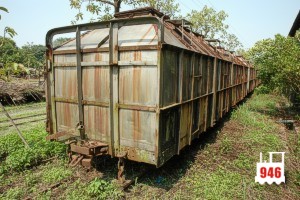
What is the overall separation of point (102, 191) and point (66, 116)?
1.89 meters

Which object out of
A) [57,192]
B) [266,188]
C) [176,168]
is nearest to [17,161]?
[57,192]

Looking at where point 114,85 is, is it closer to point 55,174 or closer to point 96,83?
point 96,83

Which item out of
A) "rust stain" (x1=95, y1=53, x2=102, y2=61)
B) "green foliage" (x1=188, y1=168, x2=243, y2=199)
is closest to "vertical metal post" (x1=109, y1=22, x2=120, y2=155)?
"rust stain" (x1=95, y1=53, x2=102, y2=61)

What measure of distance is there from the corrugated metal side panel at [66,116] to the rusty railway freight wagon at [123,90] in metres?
0.02

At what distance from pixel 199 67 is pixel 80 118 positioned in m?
3.08

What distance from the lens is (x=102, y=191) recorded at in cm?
441

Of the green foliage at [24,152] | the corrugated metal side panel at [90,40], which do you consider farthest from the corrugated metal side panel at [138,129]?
the green foliage at [24,152]

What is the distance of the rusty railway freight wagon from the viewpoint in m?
4.27

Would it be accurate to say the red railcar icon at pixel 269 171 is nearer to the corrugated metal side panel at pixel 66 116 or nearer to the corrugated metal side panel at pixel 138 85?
the corrugated metal side panel at pixel 138 85

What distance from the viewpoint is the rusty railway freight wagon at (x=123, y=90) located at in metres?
4.27

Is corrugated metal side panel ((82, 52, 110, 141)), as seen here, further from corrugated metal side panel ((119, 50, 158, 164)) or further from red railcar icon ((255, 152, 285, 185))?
red railcar icon ((255, 152, 285, 185))

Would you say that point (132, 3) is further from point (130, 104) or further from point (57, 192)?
point (57, 192)

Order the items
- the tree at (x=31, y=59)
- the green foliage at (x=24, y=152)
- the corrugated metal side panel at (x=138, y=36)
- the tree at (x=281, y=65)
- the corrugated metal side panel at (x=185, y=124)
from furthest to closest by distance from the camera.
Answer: the tree at (x=31, y=59) → the tree at (x=281, y=65) → the green foliage at (x=24, y=152) → the corrugated metal side panel at (x=185, y=124) → the corrugated metal side panel at (x=138, y=36)

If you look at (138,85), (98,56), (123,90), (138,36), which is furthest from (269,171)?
(98,56)
